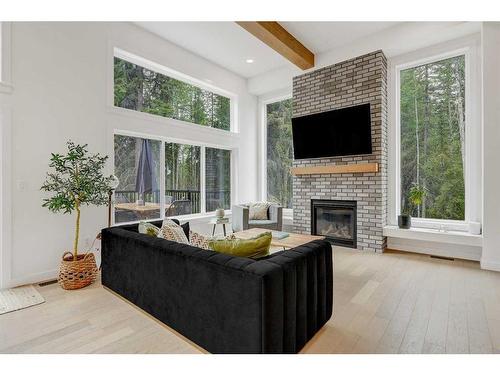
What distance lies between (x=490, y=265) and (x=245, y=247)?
3.54 meters

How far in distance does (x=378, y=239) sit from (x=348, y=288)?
179 cm

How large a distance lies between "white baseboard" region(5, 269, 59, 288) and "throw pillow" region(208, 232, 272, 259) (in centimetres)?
249

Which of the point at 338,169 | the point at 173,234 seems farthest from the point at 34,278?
the point at 338,169

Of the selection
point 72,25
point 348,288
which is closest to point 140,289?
point 348,288

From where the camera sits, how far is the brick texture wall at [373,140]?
14.5ft

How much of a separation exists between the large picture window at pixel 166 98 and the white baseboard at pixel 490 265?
488 centimetres

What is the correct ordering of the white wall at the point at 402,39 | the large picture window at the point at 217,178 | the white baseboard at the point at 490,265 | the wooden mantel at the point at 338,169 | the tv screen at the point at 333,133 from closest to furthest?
the white baseboard at the point at 490,265 → the white wall at the point at 402,39 → the wooden mantel at the point at 338,169 → the tv screen at the point at 333,133 → the large picture window at the point at 217,178

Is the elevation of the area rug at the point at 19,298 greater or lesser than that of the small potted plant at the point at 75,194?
lesser

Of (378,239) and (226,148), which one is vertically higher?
(226,148)

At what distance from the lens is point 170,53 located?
459 centimetres

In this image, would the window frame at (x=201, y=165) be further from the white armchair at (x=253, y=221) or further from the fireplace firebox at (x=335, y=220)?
the fireplace firebox at (x=335, y=220)

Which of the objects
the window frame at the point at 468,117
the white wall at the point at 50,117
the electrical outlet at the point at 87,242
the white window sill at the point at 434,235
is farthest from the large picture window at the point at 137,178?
the window frame at the point at 468,117

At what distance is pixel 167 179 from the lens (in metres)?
4.84
